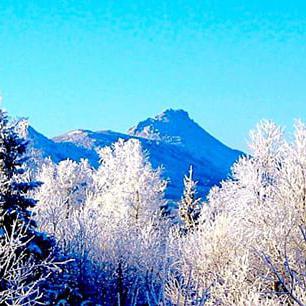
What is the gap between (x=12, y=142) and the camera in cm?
1762

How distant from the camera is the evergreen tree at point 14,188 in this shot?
17.3 metres

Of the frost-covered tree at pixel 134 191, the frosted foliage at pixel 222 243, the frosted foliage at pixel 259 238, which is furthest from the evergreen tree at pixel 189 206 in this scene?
the frosted foliage at pixel 259 238

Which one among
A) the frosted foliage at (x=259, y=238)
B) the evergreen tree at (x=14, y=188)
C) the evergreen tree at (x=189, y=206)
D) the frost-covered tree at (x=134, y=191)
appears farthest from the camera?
the evergreen tree at (x=189, y=206)

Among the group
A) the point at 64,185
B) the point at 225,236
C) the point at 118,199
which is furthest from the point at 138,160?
the point at 225,236

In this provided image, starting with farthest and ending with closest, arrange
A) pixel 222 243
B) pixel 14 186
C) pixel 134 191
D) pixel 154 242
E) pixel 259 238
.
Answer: pixel 134 191 → pixel 154 242 → pixel 222 243 → pixel 259 238 → pixel 14 186

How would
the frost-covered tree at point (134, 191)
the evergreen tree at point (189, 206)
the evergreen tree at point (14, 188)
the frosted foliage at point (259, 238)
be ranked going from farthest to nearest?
the evergreen tree at point (189, 206) < the frost-covered tree at point (134, 191) < the frosted foliage at point (259, 238) < the evergreen tree at point (14, 188)

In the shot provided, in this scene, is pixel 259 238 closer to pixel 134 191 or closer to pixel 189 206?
pixel 134 191

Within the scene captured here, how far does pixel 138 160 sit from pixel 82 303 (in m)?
20.3

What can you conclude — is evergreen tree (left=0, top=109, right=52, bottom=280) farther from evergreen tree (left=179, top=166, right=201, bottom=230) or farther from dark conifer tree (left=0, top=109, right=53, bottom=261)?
evergreen tree (left=179, top=166, right=201, bottom=230)

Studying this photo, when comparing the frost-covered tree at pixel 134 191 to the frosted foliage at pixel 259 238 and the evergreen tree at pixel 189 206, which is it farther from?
the frosted foliage at pixel 259 238

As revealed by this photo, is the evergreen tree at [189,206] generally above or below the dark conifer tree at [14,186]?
above

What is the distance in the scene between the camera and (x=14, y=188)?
17422 mm

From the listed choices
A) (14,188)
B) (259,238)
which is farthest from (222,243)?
(14,188)

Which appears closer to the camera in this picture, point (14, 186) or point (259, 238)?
point (14, 186)
